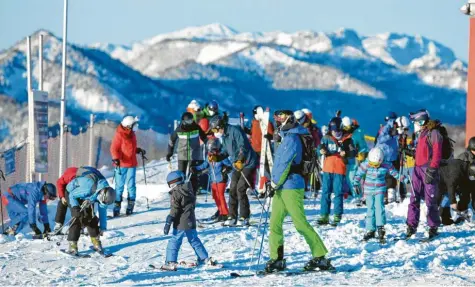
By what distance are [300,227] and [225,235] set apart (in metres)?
3.04

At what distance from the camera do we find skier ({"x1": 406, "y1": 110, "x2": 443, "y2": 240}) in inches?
452

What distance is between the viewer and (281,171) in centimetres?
948

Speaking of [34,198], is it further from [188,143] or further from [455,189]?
[455,189]

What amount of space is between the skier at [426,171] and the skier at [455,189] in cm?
121

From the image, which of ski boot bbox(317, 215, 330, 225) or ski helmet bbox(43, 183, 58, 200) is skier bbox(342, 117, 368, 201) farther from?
ski helmet bbox(43, 183, 58, 200)

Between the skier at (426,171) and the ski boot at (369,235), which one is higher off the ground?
the skier at (426,171)

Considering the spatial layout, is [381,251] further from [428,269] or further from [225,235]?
[225,235]

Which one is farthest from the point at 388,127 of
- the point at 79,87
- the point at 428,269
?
the point at 79,87

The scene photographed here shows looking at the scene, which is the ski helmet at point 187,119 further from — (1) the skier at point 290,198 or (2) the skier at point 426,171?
(1) the skier at point 290,198

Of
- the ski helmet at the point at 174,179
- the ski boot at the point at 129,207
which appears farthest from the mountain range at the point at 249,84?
the ski helmet at the point at 174,179

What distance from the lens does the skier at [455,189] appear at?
1315 cm

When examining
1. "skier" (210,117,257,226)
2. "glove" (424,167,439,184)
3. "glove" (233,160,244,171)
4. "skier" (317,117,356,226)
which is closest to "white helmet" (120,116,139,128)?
"skier" (210,117,257,226)

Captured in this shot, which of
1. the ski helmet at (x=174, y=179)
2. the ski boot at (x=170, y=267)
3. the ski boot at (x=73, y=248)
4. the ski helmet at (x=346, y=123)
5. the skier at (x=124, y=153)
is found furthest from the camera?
the skier at (x=124, y=153)

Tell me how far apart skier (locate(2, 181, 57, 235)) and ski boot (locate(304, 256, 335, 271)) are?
4580mm
